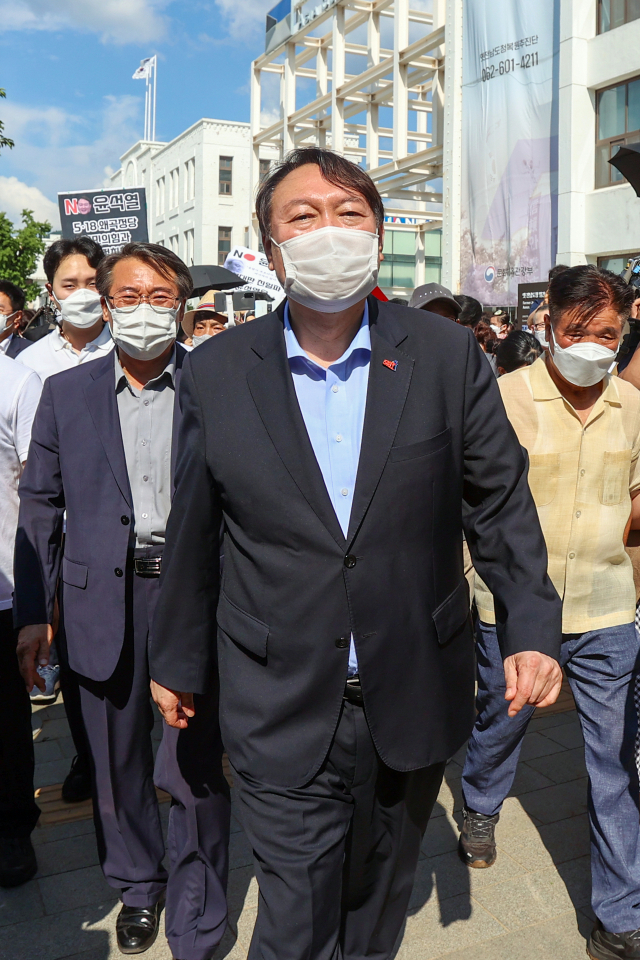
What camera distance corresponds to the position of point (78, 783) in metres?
4.39

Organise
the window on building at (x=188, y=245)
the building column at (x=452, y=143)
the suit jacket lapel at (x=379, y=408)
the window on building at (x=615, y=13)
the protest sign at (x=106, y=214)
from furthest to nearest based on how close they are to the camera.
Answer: the window on building at (x=188, y=245) → the building column at (x=452, y=143) → the window on building at (x=615, y=13) → the protest sign at (x=106, y=214) → the suit jacket lapel at (x=379, y=408)

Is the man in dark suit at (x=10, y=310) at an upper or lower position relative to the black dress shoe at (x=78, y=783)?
upper

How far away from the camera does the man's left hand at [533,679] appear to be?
2.22 meters

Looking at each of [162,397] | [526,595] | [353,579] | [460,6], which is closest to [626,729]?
[526,595]

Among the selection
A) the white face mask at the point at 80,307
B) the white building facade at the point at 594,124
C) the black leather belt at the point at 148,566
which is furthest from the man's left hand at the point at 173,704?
the white building facade at the point at 594,124

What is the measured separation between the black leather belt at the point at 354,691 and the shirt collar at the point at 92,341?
2.98 meters

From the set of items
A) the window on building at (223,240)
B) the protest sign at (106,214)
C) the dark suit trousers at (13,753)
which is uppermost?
the window on building at (223,240)

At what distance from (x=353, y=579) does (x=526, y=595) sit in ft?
1.42

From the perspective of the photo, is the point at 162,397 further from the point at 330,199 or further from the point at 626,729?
the point at 626,729

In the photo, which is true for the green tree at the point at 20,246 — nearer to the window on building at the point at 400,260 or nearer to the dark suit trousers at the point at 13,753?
the window on building at the point at 400,260

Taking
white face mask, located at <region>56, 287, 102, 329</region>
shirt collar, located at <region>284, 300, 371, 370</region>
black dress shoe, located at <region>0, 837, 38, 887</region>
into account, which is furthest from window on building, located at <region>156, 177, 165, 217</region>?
shirt collar, located at <region>284, 300, 371, 370</region>

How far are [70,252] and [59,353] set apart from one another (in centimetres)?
58

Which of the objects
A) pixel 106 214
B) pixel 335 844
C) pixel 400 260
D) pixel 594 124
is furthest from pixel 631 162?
pixel 400 260

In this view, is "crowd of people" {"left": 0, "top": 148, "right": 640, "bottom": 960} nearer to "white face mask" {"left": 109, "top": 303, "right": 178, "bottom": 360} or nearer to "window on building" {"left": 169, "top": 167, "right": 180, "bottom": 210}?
"white face mask" {"left": 109, "top": 303, "right": 178, "bottom": 360}
